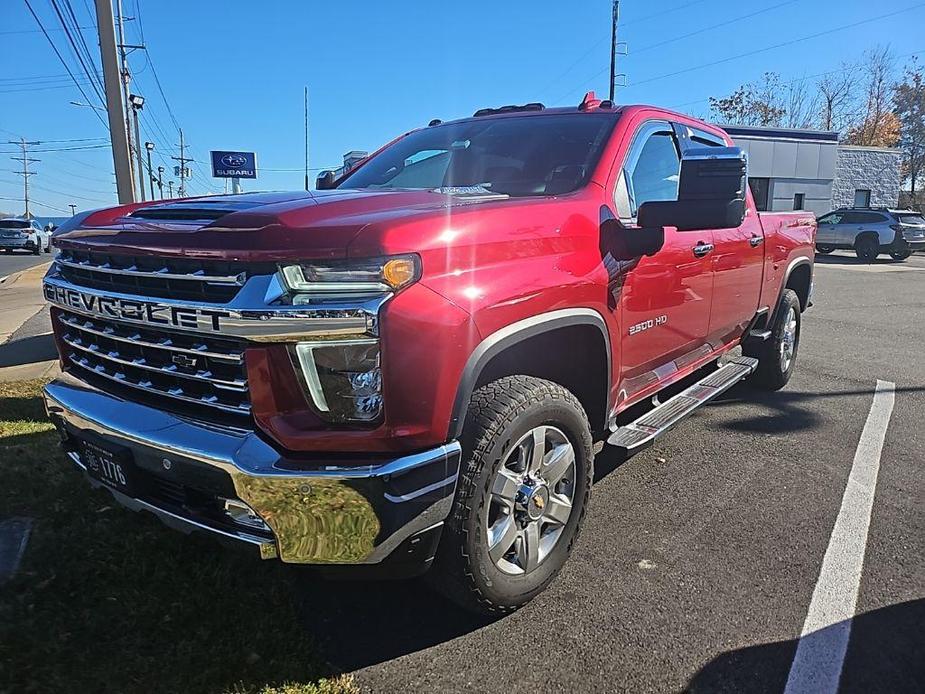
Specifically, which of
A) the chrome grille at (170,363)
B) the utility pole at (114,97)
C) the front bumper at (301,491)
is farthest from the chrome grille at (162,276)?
the utility pole at (114,97)

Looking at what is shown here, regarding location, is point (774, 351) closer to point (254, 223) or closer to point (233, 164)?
point (254, 223)

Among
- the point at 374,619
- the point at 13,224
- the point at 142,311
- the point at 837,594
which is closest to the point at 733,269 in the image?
the point at 837,594

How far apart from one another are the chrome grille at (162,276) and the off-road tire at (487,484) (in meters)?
0.86

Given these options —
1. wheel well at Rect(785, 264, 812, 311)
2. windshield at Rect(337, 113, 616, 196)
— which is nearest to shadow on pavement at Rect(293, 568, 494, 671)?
windshield at Rect(337, 113, 616, 196)

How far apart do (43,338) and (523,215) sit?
24.6ft

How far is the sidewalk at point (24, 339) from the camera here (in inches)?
243

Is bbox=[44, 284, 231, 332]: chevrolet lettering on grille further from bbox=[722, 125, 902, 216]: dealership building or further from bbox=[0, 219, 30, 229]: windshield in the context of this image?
bbox=[0, 219, 30, 229]: windshield

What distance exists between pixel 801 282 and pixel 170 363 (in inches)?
219

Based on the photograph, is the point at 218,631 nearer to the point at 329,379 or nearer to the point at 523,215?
the point at 329,379

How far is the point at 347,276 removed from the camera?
1964 millimetres

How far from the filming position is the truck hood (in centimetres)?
196

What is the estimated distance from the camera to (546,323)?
249cm

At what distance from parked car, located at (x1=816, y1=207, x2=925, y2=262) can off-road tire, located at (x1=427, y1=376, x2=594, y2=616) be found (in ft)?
78.5

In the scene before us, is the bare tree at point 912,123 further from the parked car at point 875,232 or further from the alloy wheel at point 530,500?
the alloy wheel at point 530,500
